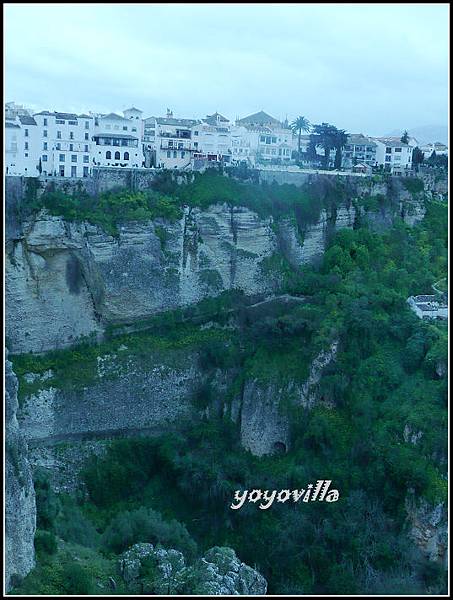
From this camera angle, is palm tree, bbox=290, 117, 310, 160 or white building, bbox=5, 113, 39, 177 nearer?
white building, bbox=5, 113, 39, 177

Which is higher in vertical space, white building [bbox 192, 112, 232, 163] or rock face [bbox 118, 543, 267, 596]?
white building [bbox 192, 112, 232, 163]

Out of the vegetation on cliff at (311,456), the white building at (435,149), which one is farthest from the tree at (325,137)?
the vegetation on cliff at (311,456)

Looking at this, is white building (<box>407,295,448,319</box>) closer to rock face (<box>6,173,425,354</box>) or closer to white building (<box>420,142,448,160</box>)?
rock face (<box>6,173,425,354</box>)

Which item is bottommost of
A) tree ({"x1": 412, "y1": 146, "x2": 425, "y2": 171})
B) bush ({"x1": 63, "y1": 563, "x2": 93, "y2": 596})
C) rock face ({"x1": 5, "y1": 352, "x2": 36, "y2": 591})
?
bush ({"x1": 63, "y1": 563, "x2": 93, "y2": 596})

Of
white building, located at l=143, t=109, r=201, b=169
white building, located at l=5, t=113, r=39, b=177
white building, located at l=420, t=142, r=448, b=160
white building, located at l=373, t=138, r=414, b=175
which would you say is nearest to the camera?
white building, located at l=5, t=113, r=39, b=177

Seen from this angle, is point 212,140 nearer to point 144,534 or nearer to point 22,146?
point 22,146

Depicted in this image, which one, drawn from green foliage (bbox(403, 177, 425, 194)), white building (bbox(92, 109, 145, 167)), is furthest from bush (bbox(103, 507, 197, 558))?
green foliage (bbox(403, 177, 425, 194))

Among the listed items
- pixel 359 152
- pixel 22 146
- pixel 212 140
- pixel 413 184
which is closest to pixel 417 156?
pixel 359 152

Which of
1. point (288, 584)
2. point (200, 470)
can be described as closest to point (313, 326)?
point (200, 470)
